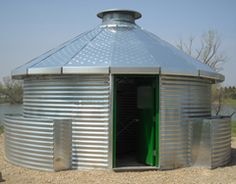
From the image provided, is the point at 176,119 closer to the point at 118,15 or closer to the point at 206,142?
the point at 206,142

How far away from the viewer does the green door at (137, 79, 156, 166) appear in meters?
8.61

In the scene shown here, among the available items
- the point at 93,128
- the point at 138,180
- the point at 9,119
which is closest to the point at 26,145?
the point at 9,119

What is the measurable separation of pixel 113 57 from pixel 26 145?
3.52m

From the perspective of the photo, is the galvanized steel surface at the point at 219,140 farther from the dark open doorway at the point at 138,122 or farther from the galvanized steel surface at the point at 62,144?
the galvanized steel surface at the point at 62,144

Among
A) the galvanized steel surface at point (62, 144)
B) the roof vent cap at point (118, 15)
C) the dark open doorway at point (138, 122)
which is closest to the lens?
the galvanized steel surface at point (62, 144)

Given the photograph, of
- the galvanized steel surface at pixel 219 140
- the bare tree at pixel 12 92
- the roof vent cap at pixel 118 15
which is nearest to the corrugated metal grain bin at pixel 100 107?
the galvanized steel surface at pixel 219 140

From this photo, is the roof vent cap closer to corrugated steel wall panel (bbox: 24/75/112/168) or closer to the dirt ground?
corrugated steel wall panel (bbox: 24/75/112/168)

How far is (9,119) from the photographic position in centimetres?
939

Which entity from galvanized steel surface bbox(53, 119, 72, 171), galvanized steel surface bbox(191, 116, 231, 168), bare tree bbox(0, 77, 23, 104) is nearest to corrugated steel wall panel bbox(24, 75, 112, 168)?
galvanized steel surface bbox(53, 119, 72, 171)

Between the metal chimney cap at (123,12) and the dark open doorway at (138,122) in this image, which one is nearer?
the dark open doorway at (138,122)

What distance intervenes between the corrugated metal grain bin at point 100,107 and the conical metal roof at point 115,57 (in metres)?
0.03

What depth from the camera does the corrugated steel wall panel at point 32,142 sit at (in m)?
8.09

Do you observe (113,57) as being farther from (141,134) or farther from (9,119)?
(9,119)

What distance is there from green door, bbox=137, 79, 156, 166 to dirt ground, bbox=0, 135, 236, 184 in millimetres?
798
